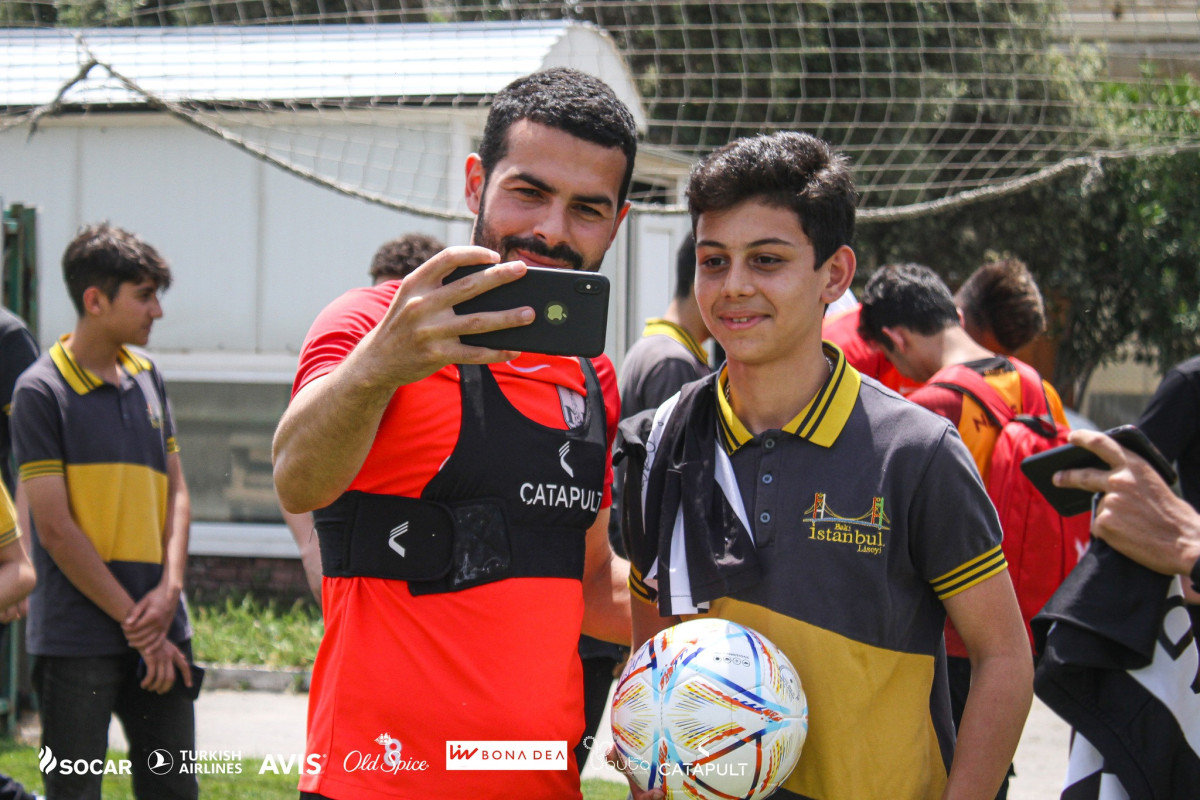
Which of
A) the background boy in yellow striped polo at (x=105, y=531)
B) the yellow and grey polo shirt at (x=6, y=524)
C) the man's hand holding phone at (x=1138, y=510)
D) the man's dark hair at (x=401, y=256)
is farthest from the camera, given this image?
the man's dark hair at (x=401, y=256)

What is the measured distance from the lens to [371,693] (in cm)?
192

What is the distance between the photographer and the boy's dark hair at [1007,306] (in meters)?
A: 4.83

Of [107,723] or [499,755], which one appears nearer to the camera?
[499,755]

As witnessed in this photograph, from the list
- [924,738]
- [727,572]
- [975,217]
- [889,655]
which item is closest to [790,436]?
[727,572]

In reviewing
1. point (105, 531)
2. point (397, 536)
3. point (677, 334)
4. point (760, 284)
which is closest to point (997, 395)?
point (677, 334)

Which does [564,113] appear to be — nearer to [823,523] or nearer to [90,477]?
[823,523]

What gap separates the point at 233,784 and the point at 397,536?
4016 mm

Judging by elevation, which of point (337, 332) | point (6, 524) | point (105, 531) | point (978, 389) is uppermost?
point (337, 332)

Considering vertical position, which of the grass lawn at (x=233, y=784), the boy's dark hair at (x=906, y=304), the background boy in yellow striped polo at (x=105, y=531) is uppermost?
the boy's dark hair at (x=906, y=304)

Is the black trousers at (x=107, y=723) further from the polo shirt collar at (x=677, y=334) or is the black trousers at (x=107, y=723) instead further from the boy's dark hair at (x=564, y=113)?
the boy's dark hair at (x=564, y=113)

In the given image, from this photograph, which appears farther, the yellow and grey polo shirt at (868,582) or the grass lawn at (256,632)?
the grass lawn at (256,632)

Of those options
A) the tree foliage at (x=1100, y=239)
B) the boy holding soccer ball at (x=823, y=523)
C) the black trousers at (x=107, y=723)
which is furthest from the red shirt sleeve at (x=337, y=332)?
the tree foliage at (x=1100, y=239)

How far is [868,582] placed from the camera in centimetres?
196

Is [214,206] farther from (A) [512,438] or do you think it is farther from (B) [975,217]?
(B) [975,217]
